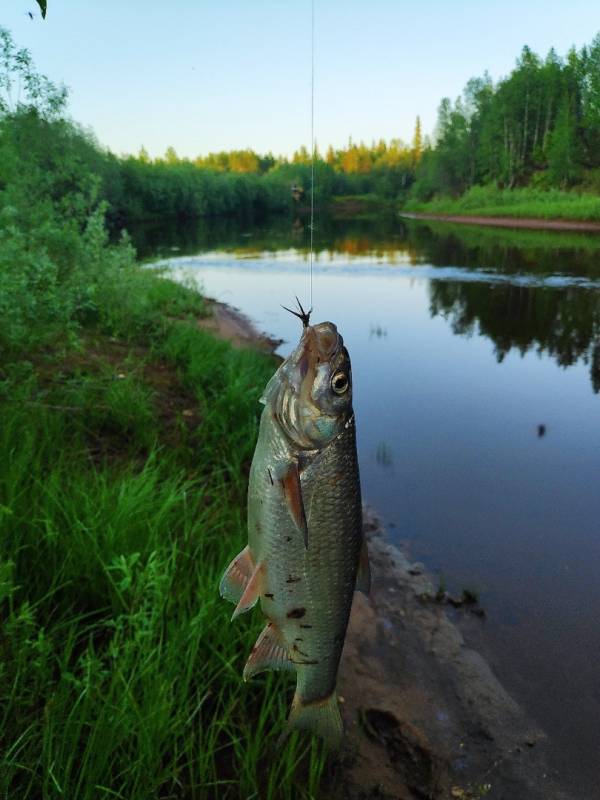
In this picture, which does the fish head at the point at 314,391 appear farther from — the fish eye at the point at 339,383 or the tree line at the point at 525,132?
the tree line at the point at 525,132

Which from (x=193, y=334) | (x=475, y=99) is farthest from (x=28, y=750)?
(x=475, y=99)

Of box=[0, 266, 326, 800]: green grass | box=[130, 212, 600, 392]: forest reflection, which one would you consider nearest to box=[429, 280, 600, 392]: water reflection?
box=[130, 212, 600, 392]: forest reflection

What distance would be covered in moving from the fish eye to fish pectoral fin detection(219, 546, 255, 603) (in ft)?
1.48

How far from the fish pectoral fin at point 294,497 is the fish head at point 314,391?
8 cm

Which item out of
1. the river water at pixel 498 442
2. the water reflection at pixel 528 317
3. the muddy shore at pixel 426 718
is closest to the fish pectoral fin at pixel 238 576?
the muddy shore at pixel 426 718

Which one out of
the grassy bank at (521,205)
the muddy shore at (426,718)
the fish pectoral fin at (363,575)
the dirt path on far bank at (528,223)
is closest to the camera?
the fish pectoral fin at (363,575)

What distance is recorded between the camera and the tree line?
2399 inches

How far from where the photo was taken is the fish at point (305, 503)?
1.35 meters

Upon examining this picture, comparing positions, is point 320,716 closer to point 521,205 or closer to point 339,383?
point 339,383

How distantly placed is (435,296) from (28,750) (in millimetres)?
20274

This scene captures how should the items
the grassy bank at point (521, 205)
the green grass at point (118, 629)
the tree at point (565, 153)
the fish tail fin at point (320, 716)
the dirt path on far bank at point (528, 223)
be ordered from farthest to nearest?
the tree at point (565, 153) → the grassy bank at point (521, 205) → the dirt path on far bank at point (528, 223) → the green grass at point (118, 629) → the fish tail fin at point (320, 716)

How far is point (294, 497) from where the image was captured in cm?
129

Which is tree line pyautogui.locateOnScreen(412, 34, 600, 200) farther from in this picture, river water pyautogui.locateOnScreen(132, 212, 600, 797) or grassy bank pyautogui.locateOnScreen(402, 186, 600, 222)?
river water pyautogui.locateOnScreen(132, 212, 600, 797)

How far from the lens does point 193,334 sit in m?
10.4
